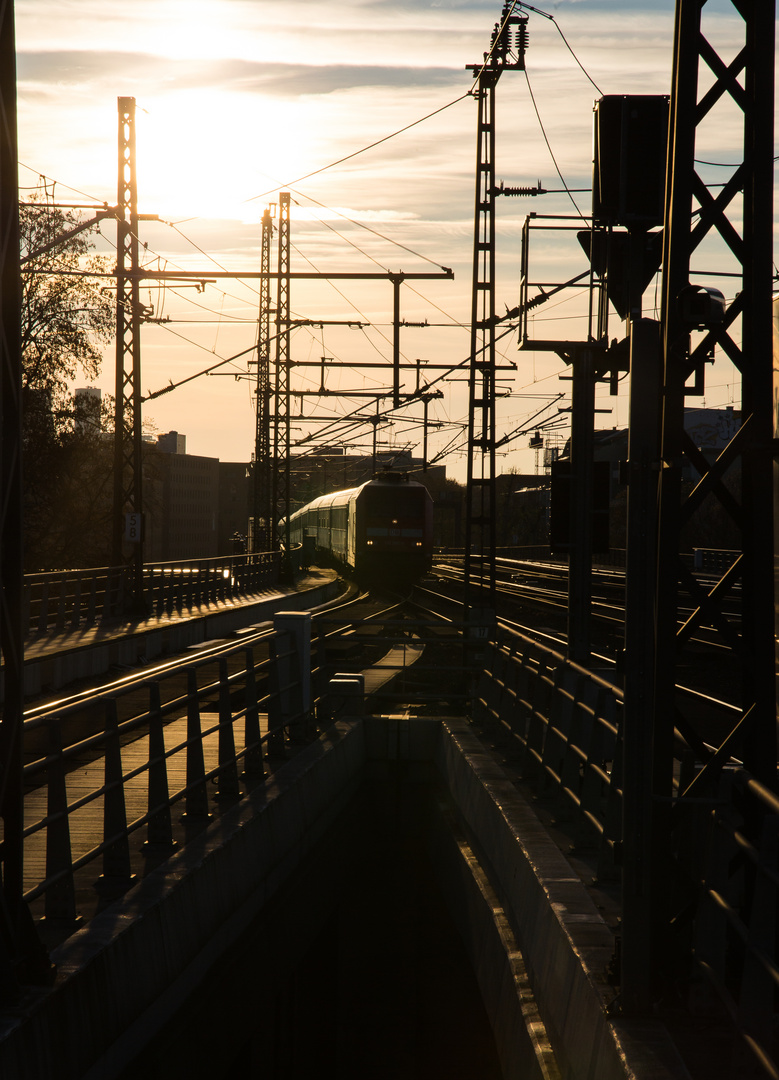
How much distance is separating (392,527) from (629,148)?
28.8m

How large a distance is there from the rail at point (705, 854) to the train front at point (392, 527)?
28.9m

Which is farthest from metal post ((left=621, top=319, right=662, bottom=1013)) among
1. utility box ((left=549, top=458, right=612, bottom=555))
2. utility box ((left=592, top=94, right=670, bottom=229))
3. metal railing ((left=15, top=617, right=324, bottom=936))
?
utility box ((left=549, top=458, right=612, bottom=555))

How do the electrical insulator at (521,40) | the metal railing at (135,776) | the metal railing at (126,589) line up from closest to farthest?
the metal railing at (135,776)
the electrical insulator at (521,40)
the metal railing at (126,589)

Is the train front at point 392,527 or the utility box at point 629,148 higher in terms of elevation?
the utility box at point 629,148

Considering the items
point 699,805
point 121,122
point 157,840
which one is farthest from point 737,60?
point 121,122

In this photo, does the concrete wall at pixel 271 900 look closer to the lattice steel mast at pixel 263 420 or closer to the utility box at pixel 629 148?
the utility box at pixel 629 148

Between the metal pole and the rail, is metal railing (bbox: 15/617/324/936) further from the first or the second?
the rail

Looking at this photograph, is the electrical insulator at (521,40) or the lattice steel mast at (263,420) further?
the lattice steel mast at (263,420)

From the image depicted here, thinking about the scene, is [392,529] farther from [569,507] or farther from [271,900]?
[271,900]

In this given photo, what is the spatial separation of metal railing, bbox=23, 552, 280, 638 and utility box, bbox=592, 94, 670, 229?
1294cm

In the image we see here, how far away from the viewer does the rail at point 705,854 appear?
159 inches

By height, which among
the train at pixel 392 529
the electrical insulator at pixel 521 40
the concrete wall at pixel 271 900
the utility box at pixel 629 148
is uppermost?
the electrical insulator at pixel 521 40

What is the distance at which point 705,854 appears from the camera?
17.2ft

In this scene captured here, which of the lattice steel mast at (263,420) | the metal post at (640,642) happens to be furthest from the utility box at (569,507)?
the lattice steel mast at (263,420)
